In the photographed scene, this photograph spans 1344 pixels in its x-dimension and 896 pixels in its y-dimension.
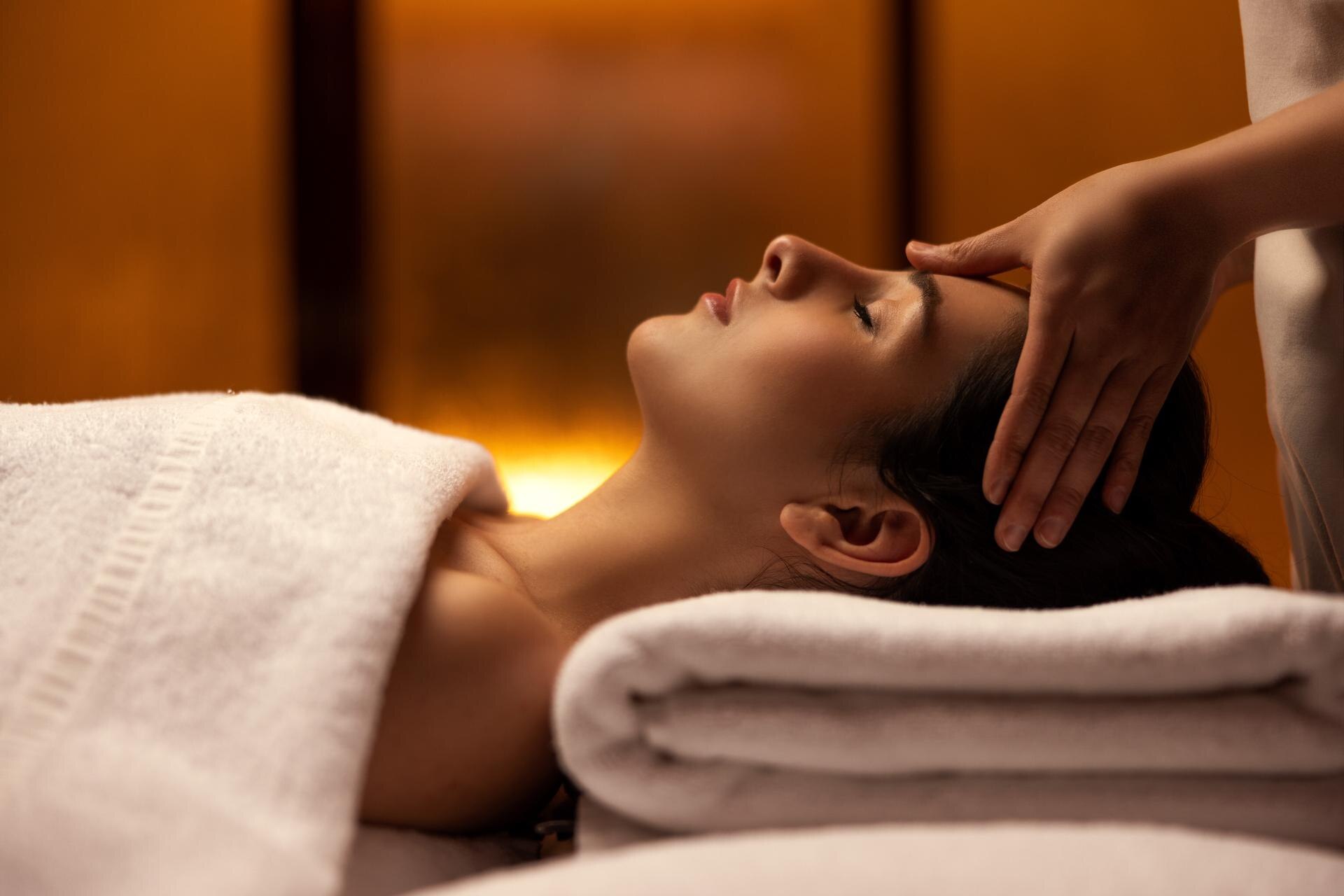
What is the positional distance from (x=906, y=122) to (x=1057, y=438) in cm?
167

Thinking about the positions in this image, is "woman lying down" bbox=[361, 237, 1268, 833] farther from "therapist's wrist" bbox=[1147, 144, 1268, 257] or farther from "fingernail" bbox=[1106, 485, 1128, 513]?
"therapist's wrist" bbox=[1147, 144, 1268, 257]

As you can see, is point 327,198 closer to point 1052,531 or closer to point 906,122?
point 906,122

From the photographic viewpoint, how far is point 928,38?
2205 millimetres

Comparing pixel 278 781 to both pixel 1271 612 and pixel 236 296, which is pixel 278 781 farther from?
pixel 236 296

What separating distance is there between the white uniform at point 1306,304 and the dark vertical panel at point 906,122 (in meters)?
1.29

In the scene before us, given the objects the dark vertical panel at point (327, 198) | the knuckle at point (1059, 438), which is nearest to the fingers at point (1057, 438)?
the knuckle at point (1059, 438)

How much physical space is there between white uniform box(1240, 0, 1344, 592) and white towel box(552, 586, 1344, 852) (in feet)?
1.34

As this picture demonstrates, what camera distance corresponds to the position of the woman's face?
0.83m

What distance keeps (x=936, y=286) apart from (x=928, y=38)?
1575 millimetres

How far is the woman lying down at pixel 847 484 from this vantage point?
799mm

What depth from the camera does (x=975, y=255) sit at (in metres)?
0.84

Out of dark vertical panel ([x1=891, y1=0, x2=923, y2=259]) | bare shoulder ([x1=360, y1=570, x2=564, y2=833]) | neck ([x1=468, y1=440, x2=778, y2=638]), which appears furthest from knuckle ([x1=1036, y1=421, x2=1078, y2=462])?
dark vertical panel ([x1=891, y1=0, x2=923, y2=259])

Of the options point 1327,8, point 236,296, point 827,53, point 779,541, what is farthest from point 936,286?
point 236,296

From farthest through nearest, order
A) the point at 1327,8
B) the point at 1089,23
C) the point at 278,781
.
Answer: the point at 1089,23, the point at 1327,8, the point at 278,781
